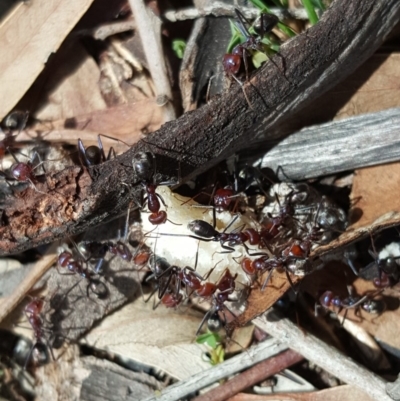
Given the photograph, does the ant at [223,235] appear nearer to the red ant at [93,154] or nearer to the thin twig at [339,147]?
the thin twig at [339,147]

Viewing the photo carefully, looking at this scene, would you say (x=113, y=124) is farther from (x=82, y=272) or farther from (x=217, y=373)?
(x=217, y=373)

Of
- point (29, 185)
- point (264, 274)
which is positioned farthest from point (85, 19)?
point (264, 274)

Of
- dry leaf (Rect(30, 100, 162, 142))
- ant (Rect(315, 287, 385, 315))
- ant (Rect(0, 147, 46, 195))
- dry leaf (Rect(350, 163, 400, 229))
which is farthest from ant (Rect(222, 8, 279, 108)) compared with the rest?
ant (Rect(315, 287, 385, 315))

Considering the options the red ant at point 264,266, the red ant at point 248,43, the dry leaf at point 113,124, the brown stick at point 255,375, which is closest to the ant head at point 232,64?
the red ant at point 248,43

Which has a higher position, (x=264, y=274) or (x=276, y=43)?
(x=276, y=43)

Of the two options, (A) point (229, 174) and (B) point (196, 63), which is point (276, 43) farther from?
(A) point (229, 174)

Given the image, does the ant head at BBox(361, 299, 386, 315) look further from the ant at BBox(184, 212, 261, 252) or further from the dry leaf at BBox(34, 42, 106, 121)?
the dry leaf at BBox(34, 42, 106, 121)
